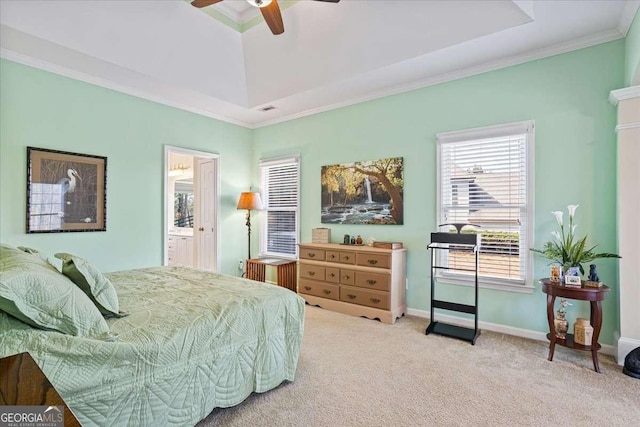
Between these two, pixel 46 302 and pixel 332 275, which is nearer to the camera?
pixel 46 302

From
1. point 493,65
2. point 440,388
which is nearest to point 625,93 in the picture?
point 493,65

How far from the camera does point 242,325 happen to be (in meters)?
2.04

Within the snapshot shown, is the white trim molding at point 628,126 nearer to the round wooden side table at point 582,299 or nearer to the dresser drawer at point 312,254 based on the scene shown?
the round wooden side table at point 582,299

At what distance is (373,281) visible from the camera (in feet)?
12.6

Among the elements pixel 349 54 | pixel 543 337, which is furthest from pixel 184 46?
pixel 543 337

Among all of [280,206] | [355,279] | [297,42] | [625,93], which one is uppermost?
[297,42]

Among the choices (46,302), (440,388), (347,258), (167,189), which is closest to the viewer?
(46,302)

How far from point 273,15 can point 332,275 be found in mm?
2924

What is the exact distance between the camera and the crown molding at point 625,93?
264cm

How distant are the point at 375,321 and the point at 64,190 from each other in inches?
149

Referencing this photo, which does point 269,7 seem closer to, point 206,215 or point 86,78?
point 86,78

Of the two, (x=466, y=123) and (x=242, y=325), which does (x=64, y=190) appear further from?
(x=466, y=123)

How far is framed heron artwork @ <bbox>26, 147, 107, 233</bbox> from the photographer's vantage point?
11.1 ft

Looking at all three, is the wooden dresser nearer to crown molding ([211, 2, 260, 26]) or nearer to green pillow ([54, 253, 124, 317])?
green pillow ([54, 253, 124, 317])
